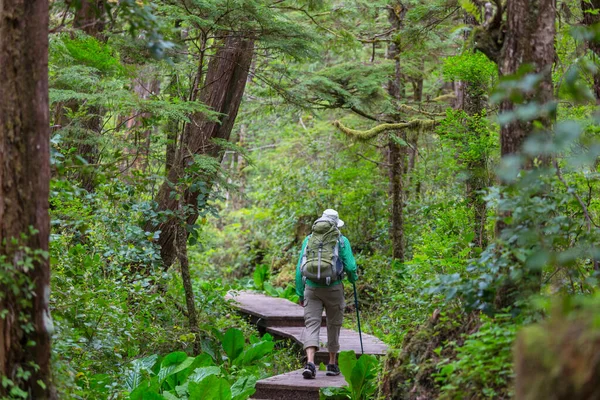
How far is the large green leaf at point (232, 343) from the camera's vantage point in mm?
9102

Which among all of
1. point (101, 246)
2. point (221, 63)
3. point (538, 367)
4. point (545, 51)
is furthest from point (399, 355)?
point (221, 63)

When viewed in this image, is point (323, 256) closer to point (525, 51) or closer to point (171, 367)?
point (171, 367)

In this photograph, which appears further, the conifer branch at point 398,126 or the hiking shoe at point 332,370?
the conifer branch at point 398,126

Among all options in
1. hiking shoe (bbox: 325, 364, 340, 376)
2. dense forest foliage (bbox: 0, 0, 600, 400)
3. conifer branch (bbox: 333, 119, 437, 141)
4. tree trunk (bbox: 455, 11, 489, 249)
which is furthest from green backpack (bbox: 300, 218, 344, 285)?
conifer branch (bbox: 333, 119, 437, 141)

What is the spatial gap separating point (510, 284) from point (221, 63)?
726cm

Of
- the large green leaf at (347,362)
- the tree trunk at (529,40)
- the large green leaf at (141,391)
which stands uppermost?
the tree trunk at (529,40)

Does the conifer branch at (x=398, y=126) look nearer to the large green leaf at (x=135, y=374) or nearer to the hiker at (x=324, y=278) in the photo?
the hiker at (x=324, y=278)

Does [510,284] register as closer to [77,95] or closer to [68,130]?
[77,95]

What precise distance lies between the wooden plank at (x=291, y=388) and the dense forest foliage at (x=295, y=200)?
20 centimetres

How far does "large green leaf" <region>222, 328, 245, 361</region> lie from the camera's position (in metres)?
9.10

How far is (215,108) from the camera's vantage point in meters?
10.6

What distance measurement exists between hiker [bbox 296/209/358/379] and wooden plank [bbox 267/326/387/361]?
0.77 meters

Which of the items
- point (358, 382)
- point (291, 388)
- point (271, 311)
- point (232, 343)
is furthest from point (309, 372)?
point (271, 311)

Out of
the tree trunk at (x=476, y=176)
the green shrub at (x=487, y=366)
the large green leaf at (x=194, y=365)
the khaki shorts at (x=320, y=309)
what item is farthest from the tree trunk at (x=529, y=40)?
the large green leaf at (x=194, y=365)
